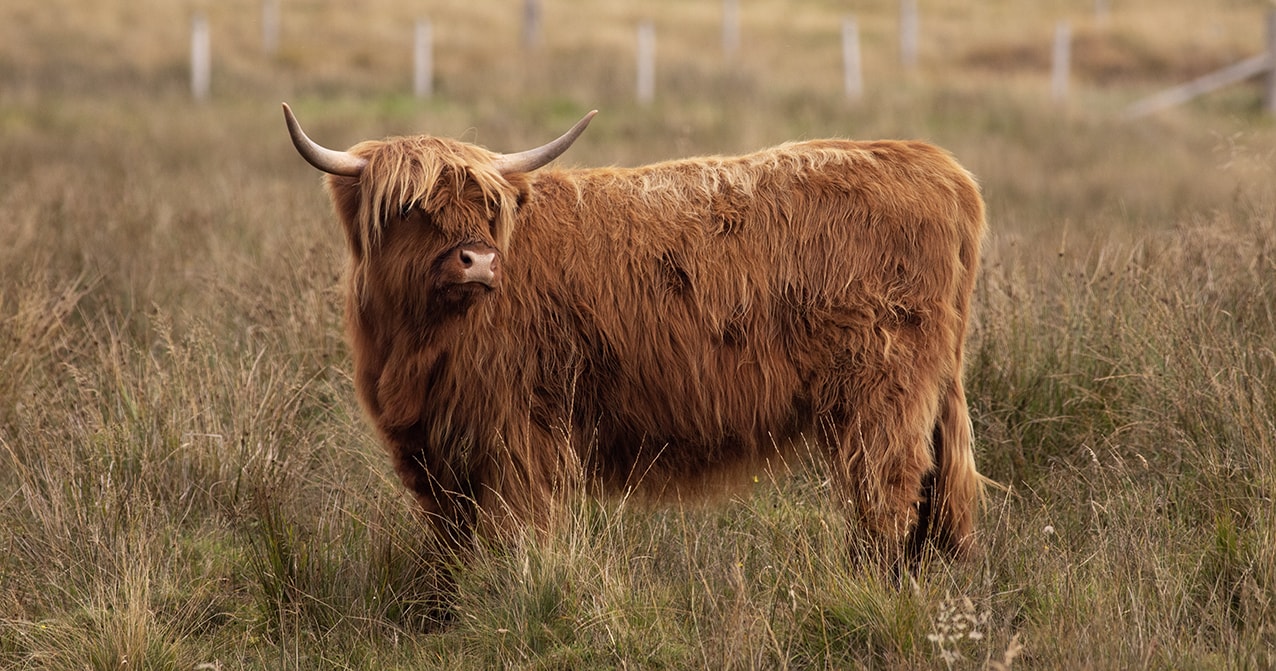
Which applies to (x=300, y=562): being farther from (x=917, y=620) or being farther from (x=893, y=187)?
(x=893, y=187)

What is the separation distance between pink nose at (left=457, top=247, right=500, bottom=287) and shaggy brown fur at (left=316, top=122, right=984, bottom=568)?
0.50 ft

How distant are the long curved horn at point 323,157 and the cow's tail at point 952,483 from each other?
5.77 ft

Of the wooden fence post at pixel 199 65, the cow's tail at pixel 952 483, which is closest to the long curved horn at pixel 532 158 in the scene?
the cow's tail at pixel 952 483

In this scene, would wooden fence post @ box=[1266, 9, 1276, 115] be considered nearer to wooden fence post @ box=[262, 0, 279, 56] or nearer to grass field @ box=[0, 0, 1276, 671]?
grass field @ box=[0, 0, 1276, 671]

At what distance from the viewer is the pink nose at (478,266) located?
296cm

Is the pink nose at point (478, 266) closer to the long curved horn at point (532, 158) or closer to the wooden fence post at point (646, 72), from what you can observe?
the long curved horn at point (532, 158)

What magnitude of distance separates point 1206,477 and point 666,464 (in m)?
1.54

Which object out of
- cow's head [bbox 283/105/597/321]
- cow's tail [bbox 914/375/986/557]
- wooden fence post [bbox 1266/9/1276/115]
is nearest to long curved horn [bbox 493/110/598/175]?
cow's head [bbox 283/105/597/321]

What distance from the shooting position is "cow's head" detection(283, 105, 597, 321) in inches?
121

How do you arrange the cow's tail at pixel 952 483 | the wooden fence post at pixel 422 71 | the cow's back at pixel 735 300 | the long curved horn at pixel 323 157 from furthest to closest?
1. the wooden fence post at pixel 422 71
2. the cow's tail at pixel 952 483
3. the cow's back at pixel 735 300
4. the long curved horn at pixel 323 157

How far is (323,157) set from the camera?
124 inches

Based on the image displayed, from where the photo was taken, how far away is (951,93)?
50.1ft

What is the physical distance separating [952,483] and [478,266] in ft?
4.91

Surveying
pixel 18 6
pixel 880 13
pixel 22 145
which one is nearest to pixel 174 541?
pixel 22 145
